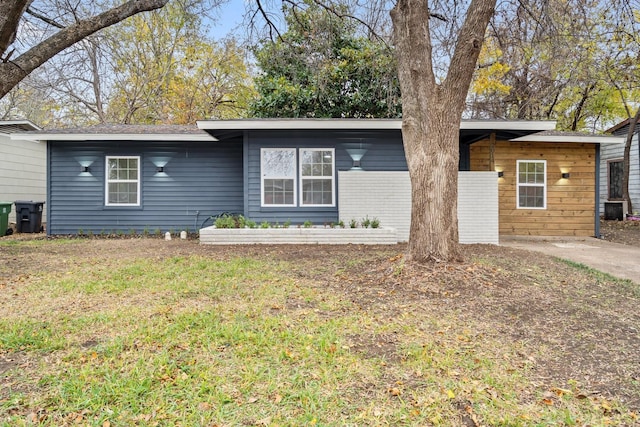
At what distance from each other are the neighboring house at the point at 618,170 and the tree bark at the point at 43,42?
1619 cm

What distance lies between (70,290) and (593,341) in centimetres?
528

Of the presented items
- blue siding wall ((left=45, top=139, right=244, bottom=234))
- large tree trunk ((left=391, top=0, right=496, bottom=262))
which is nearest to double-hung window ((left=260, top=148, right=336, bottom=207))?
blue siding wall ((left=45, top=139, right=244, bottom=234))

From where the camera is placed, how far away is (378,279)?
467cm

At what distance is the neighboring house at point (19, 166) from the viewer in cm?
1168

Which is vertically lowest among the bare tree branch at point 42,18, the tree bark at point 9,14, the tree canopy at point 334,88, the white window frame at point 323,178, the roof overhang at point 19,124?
the white window frame at point 323,178

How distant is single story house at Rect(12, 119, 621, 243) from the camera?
910cm

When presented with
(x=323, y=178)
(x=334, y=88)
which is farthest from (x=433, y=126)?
(x=334, y=88)

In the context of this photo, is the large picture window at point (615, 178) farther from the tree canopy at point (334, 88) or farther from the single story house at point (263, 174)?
the tree canopy at point (334, 88)

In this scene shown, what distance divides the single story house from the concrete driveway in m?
0.72

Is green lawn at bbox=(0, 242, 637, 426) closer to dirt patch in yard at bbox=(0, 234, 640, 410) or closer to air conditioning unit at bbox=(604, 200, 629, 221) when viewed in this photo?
dirt patch in yard at bbox=(0, 234, 640, 410)

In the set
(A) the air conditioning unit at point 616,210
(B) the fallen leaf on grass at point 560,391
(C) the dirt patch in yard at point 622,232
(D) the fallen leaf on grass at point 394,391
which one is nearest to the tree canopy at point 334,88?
(C) the dirt patch in yard at point 622,232

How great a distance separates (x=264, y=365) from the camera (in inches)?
102

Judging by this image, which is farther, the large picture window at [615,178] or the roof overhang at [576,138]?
the large picture window at [615,178]

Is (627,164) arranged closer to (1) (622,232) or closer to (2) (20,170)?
(1) (622,232)
